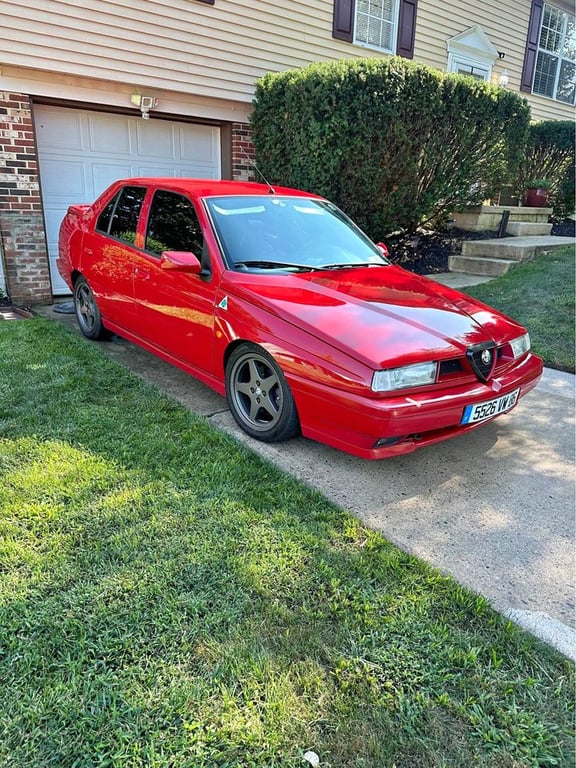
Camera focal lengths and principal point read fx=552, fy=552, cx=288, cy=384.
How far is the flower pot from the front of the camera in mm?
11188

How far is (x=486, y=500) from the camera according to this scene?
298 centimetres

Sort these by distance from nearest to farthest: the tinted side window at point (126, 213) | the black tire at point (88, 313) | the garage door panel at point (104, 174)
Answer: the tinted side window at point (126, 213) < the black tire at point (88, 313) < the garage door panel at point (104, 174)

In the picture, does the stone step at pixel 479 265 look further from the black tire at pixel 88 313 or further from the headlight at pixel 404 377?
the headlight at pixel 404 377

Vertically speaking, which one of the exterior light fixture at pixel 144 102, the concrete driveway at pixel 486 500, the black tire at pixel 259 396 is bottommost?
the concrete driveway at pixel 486 500

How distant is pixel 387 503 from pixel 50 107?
22.1ft

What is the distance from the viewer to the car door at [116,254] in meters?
4.45

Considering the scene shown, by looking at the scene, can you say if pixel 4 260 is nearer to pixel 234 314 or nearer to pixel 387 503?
pixel 234 314

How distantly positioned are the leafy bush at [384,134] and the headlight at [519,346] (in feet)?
14.3

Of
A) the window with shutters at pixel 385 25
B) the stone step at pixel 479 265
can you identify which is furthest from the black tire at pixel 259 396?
the window with shutters at pixel 385 25

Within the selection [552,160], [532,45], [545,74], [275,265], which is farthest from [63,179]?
[545,74]

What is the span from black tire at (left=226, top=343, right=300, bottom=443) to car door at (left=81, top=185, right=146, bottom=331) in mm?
1367

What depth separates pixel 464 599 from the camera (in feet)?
7.21

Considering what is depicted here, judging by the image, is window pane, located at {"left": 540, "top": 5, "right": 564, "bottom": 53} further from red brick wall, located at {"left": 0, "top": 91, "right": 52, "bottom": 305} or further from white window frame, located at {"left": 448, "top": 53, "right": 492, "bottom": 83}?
red brick wall, located at {"left": 0, "top": 91, "right": 52, "bottom": 305}

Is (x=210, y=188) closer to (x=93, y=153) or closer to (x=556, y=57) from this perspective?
(x=93, y=153)
